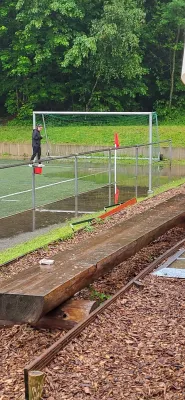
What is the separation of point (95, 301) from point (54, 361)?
1.50m

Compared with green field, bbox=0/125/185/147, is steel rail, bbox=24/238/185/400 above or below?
below

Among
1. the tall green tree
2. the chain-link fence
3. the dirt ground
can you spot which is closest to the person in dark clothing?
the chain-link fence

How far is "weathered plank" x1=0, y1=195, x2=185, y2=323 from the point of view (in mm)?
5355

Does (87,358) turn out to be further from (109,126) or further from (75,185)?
(109,126)

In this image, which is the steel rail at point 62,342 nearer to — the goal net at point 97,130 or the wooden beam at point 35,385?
the wooden beam at point 35,385

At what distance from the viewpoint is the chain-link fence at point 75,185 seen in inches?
526

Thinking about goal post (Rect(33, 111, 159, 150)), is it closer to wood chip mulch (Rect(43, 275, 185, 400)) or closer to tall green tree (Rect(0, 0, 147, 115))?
tall green tree (Rect(0, 0, 147, 115))

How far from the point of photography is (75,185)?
43.6ft

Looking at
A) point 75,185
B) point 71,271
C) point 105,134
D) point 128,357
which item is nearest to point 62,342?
point 128,357

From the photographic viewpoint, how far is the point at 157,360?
4762 millimetres

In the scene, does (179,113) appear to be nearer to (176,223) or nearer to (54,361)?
(176,223)

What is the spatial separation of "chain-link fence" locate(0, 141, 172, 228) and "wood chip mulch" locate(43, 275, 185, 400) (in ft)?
15.6

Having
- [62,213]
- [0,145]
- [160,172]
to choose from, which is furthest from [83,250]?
[0,145]

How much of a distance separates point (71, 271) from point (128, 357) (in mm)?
1438
